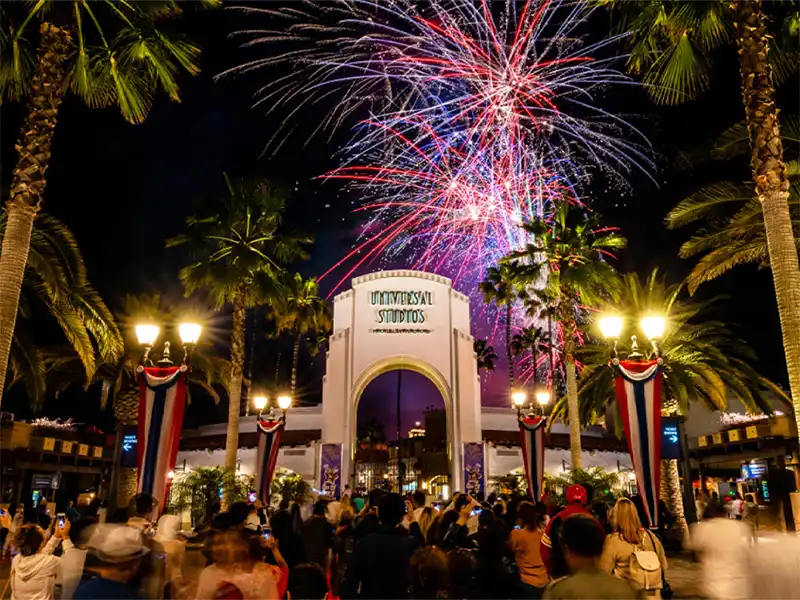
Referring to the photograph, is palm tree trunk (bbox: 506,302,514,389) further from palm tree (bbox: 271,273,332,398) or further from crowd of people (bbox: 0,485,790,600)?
crowd of people (bbox: 0,485,790,600)

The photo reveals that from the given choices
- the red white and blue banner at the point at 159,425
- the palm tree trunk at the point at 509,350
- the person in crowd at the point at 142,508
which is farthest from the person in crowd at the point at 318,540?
the palm tree trunk at the point at 509,350

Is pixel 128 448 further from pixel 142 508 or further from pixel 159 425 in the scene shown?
pixel 142 508

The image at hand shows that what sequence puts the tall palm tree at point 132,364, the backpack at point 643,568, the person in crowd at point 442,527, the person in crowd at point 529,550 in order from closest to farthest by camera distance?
the backpack at point 643,568 < the person in crowd at point 529,550 < the person in crowd at point 442,527 < the tall palm tree at point 132,364

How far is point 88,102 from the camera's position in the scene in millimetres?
11469

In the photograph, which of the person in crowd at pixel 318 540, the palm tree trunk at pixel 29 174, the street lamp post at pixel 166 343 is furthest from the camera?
the street lamp post at pixel 166 343

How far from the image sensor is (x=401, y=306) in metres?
35.4

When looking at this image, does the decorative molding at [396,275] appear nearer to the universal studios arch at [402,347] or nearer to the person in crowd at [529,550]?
the universal studios arch at [402,347]

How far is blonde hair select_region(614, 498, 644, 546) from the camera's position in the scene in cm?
585

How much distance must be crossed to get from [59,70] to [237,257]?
397 inches

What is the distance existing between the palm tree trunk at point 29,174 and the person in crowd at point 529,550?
7037 mm

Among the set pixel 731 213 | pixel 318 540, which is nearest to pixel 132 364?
pixel 318 540

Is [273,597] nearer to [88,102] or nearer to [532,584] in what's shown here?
[532,584]

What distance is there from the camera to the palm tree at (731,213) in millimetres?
12609

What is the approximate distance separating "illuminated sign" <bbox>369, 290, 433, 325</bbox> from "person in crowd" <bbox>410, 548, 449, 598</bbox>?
1220 inches
